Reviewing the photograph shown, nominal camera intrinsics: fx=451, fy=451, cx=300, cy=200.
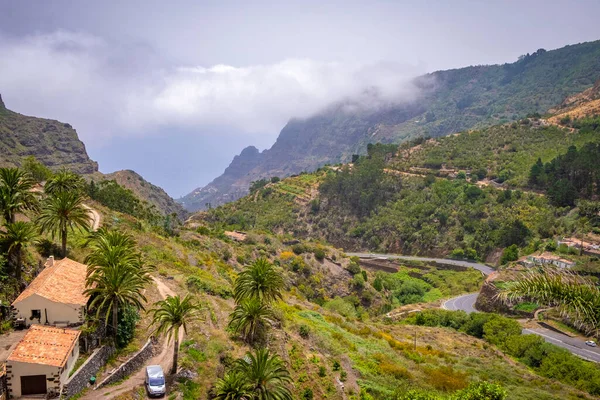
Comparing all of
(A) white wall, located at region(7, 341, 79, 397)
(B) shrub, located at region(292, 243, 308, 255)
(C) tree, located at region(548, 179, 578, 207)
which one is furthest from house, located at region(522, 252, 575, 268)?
(A) white wall, located at region(7, 341, 79, 397)

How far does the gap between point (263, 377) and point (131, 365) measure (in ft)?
29.6

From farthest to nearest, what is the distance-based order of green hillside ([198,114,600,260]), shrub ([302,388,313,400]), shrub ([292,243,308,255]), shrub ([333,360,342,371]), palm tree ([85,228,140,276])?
1. green hillside ([198,114,600,260])
2. shrub ([292,243,308,255])
3. shrub ([333,360,342,371])
4. shrub ([302,388,313,400])
5. palm tree ([85,228,140,276])

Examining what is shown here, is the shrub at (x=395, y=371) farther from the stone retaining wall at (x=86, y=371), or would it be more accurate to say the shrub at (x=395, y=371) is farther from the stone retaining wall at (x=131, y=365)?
the stone retaining wall at (x=86, y=371)

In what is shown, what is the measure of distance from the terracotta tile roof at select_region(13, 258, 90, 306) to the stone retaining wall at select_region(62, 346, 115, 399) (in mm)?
3523

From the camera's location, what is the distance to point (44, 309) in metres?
29.1

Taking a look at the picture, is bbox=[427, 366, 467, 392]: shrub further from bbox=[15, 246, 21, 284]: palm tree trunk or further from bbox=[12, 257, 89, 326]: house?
bbox=[15, 246, 21, 284]: palm tree trunk

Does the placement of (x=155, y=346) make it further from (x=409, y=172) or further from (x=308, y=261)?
(x=409, y=172)

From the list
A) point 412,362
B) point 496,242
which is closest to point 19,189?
point 412,362

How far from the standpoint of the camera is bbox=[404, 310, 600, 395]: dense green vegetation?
4656 cm

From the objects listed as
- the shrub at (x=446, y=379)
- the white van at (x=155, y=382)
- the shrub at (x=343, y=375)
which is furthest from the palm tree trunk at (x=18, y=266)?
the shrub at (x=446, y=379)

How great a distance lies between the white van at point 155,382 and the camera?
86.4 feet

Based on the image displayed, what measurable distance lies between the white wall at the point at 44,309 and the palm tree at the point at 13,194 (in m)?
10.0

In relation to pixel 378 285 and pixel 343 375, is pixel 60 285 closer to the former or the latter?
pixel 343 375

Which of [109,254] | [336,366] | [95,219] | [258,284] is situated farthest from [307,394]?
[95,219]
